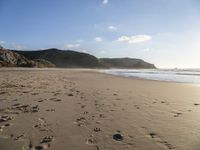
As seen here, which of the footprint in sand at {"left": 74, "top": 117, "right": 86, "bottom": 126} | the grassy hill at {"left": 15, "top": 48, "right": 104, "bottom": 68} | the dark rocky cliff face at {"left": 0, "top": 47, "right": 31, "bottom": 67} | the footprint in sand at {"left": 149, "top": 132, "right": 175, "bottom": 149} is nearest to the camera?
the footprint in sand at {"left": 149, "top": 132, "right": 175, "bottom": 149}

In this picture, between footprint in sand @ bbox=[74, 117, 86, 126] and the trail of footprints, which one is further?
footprint in sand @ bbox=[74, 117, 86, 126]

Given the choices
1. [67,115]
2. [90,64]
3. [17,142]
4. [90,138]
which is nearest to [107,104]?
[67,115]

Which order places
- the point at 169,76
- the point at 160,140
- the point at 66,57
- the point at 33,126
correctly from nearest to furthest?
the point at 160,140, the point at 33,126, the point at 169,76, the point at 66,57

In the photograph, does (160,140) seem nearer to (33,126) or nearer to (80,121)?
(80,121)

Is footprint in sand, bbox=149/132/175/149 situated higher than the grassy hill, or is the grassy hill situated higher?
the grassy hill

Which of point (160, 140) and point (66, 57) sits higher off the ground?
point (66, 57)

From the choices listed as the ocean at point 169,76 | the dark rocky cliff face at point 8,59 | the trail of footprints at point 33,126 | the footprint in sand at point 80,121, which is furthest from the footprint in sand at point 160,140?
the dark rocky cliff face at point 8,59

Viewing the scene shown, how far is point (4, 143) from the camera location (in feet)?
12.7

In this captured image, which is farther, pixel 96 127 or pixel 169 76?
pixel 169 76

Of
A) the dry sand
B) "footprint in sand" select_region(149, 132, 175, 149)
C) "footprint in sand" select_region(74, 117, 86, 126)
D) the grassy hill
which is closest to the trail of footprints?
the dry sand

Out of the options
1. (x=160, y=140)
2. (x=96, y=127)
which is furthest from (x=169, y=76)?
(x=160, y=140)

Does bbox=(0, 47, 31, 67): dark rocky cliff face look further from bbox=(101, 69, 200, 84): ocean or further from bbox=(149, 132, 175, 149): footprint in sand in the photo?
bbox=(149, 132, 175, 149): footprint in sand

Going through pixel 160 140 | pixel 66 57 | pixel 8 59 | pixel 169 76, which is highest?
pixel 66 57

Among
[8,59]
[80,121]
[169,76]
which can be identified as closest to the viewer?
[80,121]
